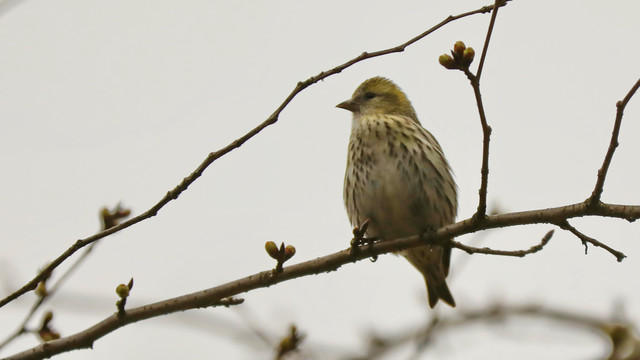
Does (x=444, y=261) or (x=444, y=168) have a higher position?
(x=444, y=168)

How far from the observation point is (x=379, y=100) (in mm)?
6836

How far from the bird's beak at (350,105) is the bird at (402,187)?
0.44 m

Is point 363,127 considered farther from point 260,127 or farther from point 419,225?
point 260,127

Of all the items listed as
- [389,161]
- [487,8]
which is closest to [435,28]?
[487,8]

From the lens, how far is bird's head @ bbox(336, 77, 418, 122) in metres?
6.65

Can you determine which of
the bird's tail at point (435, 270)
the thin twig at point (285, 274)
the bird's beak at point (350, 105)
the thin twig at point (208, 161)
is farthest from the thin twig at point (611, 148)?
the bird's beak at point (350, 105)

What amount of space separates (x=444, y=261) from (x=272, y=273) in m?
2.87

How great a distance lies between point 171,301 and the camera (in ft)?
11.7

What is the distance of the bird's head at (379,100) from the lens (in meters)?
6.65

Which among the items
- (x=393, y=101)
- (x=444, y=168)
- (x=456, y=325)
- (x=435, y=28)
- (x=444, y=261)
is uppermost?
(x=393, y=101)

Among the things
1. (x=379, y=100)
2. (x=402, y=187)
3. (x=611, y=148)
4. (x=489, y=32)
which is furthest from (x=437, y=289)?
(x=489, y=32)

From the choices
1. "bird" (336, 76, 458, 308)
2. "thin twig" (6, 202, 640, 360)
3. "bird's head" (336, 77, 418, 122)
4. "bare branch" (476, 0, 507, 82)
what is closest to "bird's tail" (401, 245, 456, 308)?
"bird" (336, 76, 458, 308)

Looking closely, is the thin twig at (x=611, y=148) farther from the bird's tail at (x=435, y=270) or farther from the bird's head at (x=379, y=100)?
the bird's head at (x=379, y=100)

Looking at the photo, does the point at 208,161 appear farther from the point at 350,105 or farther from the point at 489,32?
the point at 350,105
